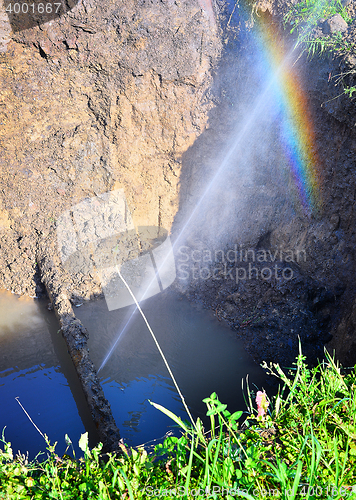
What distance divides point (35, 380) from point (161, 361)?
169cm

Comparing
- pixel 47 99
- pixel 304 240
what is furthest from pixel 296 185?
pixel 47 99

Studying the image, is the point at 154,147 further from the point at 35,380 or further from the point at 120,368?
the point at 35,380

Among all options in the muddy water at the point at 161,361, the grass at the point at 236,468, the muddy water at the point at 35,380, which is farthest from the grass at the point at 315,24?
the muddy water at the point at 35,380

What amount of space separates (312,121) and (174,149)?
270 cm

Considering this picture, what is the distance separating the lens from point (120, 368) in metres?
4.26

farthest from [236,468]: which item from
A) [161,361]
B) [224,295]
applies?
[224,295]

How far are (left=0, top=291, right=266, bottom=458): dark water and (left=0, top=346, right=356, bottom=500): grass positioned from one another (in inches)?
85.3

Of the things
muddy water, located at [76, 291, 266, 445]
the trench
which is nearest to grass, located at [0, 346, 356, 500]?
the trench

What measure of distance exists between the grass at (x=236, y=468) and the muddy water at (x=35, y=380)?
7.33 ft

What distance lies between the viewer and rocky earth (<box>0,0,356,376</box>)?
4.88m

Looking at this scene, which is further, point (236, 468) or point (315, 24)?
point (315, 24)

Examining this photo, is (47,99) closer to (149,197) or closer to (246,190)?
(149,197)

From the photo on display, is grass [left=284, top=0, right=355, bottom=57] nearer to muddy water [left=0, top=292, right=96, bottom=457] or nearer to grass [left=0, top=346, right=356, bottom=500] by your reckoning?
grass [left=0, top=346, right=356, bottom=500]

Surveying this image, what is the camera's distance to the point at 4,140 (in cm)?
526
